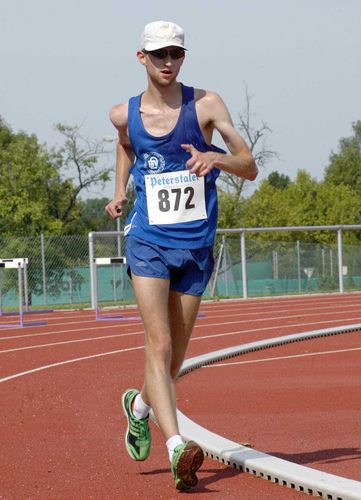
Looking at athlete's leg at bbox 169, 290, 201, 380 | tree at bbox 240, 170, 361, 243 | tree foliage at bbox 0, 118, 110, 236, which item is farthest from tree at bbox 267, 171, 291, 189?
athlete's leg at bbox 169, 290, 201, 380

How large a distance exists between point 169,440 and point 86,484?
1.55ft

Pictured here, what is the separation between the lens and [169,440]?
590 cm

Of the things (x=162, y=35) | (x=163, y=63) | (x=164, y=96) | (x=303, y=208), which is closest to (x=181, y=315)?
(x=164, y=96)

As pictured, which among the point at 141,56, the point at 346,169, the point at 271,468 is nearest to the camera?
the point at 271,468

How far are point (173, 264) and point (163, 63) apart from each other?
3.13 ft

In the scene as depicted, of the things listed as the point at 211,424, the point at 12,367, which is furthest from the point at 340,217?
the point at 211,424

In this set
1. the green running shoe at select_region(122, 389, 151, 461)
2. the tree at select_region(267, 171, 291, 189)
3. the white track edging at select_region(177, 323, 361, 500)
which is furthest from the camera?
the tree at select_region(267, 171, 291, 189)

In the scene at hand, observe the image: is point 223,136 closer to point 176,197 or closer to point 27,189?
point 176,197

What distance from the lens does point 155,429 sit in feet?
26.8

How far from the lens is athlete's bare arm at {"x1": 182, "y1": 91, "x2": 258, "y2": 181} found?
5882mm

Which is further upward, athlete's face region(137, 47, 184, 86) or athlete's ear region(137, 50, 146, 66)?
athlete's ear region(137, 50, 146, 66)

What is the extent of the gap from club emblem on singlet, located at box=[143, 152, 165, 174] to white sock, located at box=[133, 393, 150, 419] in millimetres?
1181

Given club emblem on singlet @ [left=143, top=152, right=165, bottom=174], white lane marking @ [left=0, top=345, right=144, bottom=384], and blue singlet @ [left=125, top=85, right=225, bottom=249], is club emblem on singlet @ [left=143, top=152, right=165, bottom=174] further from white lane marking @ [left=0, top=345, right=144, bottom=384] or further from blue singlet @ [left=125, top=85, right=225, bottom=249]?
white lane marking @ [left=0, top=345, right=144, bottom=384]

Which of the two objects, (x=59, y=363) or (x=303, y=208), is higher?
(x=303, y=208)
